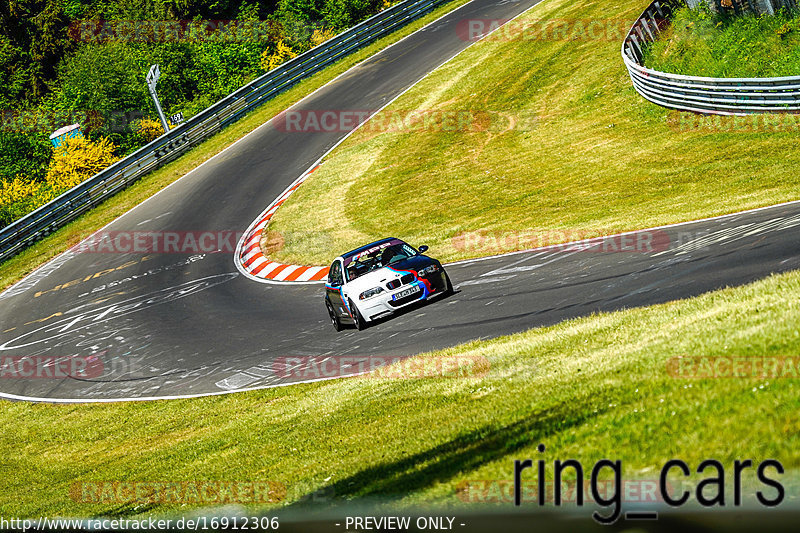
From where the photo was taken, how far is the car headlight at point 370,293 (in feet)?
47.3

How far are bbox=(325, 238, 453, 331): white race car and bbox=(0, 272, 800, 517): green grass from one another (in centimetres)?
238

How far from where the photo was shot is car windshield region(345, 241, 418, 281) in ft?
49.8

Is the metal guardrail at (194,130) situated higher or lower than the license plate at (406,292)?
higher

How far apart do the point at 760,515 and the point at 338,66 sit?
40.1 meters

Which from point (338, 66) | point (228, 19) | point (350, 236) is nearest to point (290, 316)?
point (350, 236)

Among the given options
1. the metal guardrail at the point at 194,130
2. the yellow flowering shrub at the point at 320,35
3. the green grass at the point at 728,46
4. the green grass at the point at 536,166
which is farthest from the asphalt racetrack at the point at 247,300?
the yellow flowering shrub at the point at 320,35

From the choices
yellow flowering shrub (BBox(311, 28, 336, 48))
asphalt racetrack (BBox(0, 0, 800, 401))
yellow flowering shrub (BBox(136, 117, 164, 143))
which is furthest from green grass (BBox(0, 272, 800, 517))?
yellow flowering shrub (BBox(311, 28, 336, 48))

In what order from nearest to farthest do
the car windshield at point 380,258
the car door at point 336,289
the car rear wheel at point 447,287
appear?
the car rear wheel at point 447,287 < the car door at point 336,289 < the car windshield at point 380,258

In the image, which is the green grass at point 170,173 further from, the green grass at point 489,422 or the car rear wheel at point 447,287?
the green grass at point 489,422

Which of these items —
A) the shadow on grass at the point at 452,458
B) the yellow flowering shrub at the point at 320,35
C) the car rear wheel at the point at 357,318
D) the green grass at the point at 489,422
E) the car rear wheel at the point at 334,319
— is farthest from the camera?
the yellow flowering shrub at the point at 320,35

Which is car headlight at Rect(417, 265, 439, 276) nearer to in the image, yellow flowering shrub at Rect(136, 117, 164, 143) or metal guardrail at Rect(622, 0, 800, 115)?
metal guardrail at Rect(622, 0, 800, 115)

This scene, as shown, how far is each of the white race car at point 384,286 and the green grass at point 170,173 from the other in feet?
42.8

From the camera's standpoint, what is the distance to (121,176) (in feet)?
117

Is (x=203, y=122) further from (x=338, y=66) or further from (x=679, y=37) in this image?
(x=679, y=37)
